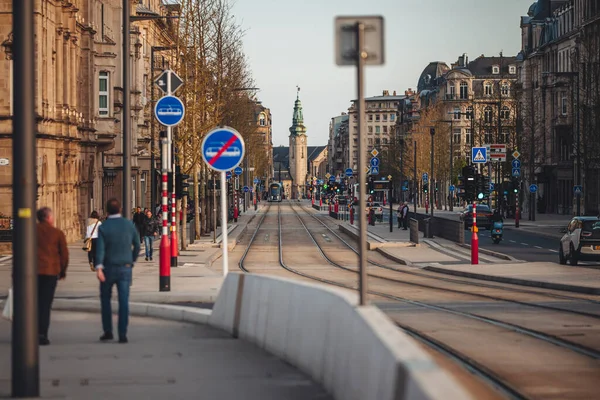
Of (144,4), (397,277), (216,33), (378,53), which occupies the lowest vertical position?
(397,277)

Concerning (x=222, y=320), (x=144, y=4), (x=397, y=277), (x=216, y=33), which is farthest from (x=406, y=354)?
(x=144, y=4)

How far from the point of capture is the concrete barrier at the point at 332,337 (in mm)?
6816

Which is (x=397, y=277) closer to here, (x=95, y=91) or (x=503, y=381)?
(x=503, y=381)

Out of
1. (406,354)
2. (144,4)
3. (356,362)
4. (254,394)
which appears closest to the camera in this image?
(406,354)

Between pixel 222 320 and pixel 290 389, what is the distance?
5480mm

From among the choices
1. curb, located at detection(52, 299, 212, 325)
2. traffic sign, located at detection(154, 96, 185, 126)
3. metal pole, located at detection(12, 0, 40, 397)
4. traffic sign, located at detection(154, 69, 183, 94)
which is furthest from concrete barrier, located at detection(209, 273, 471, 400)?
traffic sign, located at detection(154, 69, 183, 94)

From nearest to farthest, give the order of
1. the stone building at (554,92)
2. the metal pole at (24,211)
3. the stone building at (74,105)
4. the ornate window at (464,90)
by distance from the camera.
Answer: the metal pole at (24,211) → the stone building at (74,105) → the stone building at (554,92) → the ornate window at (464,90)

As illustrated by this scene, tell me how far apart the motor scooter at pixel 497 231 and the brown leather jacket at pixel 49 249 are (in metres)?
40.2

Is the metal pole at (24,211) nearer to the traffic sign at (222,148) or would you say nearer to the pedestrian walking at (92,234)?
the traffic sign at (222,148)

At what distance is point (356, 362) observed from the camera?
896cm

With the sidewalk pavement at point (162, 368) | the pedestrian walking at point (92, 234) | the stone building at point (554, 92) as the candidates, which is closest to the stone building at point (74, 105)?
the pedestrian walking at point (92, 234)

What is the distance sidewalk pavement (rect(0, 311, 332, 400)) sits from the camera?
1052cm

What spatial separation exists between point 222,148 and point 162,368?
6.58 meters

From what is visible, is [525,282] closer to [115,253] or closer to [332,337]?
[115,253]
